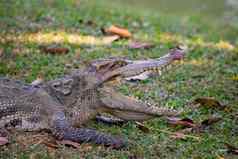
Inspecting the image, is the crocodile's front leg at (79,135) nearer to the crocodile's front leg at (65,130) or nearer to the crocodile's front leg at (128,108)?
the crocodile's front leg at (65,130)

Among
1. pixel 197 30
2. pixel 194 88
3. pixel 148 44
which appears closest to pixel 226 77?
pixel 194 88

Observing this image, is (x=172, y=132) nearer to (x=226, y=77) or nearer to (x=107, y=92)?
(x=107, y=92)

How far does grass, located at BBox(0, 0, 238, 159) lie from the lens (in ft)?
14.9

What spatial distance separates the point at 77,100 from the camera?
488cm

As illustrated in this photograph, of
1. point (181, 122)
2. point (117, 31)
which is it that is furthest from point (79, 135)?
point (117, 31)

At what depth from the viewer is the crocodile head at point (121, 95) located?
4785 millimetres

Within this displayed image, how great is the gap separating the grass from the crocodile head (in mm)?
179

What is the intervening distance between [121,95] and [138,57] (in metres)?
2.19

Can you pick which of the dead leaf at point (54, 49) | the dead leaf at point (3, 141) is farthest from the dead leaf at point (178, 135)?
the dead leaf at point (54, 49)

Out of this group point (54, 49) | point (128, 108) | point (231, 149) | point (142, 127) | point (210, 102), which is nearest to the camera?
point (231, 149)

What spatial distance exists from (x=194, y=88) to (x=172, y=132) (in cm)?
133

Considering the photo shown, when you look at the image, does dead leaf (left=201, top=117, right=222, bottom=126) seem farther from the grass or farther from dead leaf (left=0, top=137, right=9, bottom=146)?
dead leaf (left=0, top=137, right=9, bottom=146)

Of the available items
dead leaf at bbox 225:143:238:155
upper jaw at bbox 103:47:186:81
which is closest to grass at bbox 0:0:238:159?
dead leaf at bbox 225:143:238:155

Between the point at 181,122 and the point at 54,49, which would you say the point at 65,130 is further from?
the point at 54,49
